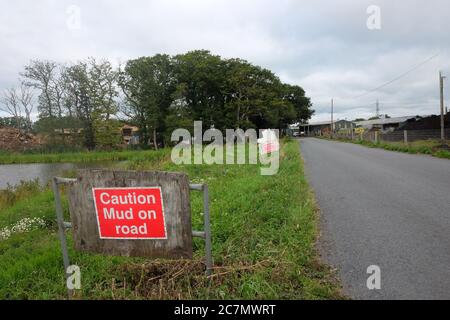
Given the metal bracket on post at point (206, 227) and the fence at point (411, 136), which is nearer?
the metal bracket on post at point (206, 227)

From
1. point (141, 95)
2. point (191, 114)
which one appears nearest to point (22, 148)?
point (141, 95)

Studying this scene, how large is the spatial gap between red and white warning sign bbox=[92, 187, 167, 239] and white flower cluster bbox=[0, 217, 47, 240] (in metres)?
4.35

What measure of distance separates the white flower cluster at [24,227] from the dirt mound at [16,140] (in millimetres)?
44039

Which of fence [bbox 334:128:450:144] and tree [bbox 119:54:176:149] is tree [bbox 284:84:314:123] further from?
fence [bbox 334:128:450:144]

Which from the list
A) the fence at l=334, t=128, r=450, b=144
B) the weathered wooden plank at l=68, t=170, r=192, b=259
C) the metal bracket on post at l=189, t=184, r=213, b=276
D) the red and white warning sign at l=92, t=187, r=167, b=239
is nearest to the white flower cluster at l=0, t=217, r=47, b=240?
the weathered wooden plank at l=68, t=170, r=192, b=259

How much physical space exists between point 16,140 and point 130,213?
186 feet

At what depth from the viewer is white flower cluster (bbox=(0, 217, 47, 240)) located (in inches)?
253

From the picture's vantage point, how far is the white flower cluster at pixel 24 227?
6.42m

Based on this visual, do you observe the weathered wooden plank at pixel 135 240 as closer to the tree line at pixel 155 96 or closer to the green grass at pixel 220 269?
the green grass at pixel 220 269

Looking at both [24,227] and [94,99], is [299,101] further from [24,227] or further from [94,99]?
[24,227]

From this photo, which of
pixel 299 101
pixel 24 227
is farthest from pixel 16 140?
pixel 299 101

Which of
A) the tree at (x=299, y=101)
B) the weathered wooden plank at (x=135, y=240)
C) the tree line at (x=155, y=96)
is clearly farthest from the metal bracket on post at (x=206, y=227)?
the tree at (x=299, y=101)

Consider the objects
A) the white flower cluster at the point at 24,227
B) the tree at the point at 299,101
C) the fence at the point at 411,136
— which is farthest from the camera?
the tree at the point at 299,101

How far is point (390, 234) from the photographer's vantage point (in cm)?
444
